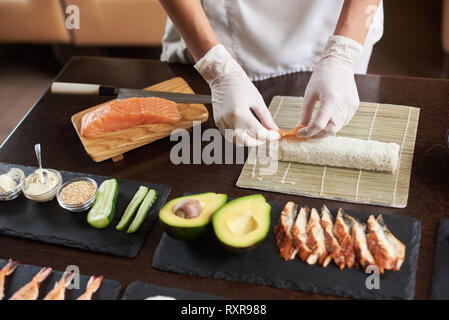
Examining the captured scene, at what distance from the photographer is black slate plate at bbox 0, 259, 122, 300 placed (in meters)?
1.29

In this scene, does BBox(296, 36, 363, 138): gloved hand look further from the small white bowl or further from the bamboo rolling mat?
the small white bowl

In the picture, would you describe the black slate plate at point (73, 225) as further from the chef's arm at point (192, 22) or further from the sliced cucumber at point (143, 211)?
the chef's arm at point (192, 22)

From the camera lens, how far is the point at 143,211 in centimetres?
151

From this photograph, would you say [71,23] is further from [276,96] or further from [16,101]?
[276,96]

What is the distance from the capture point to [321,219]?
142cm

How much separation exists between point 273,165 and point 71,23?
8.86 feet

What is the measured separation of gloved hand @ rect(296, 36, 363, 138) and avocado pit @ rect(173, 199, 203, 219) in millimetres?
504

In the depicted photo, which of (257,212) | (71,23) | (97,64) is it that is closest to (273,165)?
(257,212)

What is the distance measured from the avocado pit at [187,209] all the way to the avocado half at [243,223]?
0.06 m

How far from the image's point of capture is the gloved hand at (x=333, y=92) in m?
1.62

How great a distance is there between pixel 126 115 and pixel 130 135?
0.08m

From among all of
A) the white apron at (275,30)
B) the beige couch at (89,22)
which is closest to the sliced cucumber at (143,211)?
the white apron at (275,30)

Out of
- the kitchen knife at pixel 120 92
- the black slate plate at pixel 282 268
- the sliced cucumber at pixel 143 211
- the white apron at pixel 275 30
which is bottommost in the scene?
the black slate plate at pixel 282 268

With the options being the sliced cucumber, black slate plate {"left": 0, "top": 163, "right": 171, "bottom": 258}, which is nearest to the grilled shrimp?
black slate plate {"left": 0, "top": 163, "right": 171, "bottom": 258}
